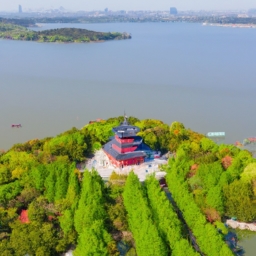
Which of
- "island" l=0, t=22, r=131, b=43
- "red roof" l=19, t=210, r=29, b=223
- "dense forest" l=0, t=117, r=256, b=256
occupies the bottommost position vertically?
"red roof" l=19, t=210, r=29, b=223

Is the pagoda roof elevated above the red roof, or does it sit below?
above

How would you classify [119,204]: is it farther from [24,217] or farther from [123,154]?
[123,154]

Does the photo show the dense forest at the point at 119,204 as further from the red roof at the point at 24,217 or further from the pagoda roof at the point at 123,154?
the pagoda roof at the point at 123,154

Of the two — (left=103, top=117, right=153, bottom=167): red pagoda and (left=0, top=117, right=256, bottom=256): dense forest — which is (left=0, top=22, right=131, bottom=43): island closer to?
(left=0, top=117, right=256, bottom=256): dense forest

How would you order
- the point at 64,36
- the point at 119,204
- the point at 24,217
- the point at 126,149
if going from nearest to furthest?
the point at 24,217 < the point at 119,204 < the point at 126,149 < the point at 64,36

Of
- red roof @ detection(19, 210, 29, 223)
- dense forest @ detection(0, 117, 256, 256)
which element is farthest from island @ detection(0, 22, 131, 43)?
red roof @ detection(19, 210, 29, 223)

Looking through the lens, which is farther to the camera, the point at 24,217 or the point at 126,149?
the point at 126,149

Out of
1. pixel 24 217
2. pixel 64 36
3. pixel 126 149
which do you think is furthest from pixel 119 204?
pixel 64 36
